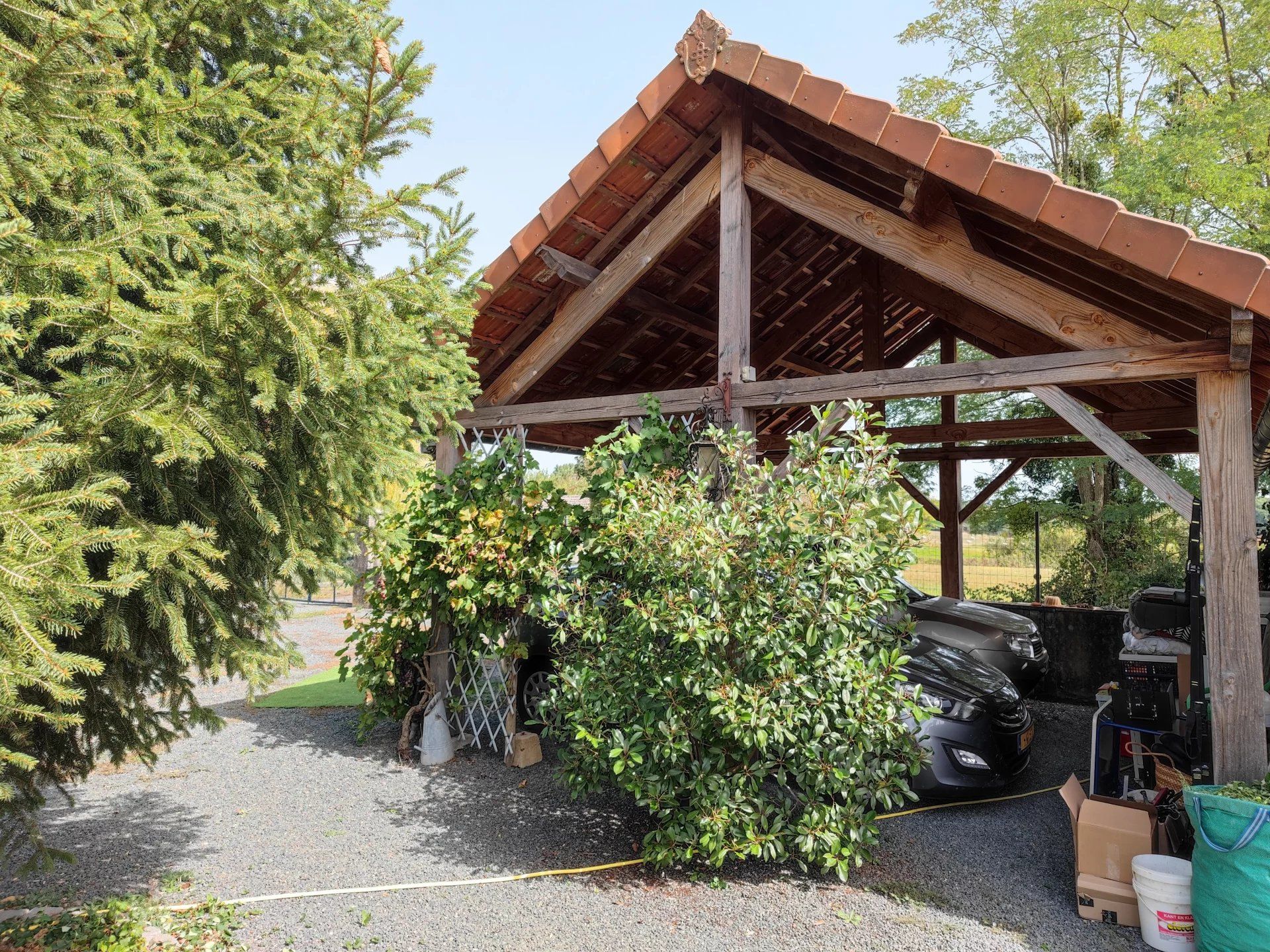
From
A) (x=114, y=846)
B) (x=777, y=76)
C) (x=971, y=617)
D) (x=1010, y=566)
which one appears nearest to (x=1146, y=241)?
(x=777, y=76)

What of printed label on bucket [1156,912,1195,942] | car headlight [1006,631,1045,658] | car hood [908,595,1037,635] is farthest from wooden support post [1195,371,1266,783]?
car headlight [1006,631,1045,658]

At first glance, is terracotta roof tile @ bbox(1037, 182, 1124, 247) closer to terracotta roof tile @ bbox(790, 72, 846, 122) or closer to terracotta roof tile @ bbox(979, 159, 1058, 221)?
terracotta roof tile @ bbox(979, 159, 1058, 221)

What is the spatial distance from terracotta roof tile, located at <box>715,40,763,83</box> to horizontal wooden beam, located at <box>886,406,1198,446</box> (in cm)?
414

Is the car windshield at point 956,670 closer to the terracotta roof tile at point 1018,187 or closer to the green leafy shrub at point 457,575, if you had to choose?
the green leafy shrub at point 457,575

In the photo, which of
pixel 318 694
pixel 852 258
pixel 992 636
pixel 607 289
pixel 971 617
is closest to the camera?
pixel 607 289

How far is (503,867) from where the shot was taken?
4.40 metres

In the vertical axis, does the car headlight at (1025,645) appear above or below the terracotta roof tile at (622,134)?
below

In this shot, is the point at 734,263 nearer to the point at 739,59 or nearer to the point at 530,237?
the point at 739,59

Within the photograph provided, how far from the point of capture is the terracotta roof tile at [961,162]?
13.7 ft

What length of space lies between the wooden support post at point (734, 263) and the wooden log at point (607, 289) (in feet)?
0.62

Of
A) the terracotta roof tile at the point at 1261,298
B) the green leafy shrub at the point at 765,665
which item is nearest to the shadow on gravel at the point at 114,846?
the green leafy shrub at the point at 765,665

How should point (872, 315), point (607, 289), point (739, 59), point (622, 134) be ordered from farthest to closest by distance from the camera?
point (872, 315) < point (607, 289) < point (622, 134) < point (739, 59)

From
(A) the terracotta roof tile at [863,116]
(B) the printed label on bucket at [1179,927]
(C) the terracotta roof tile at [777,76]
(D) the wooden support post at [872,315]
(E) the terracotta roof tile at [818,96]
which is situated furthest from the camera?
(D) the wooden support post at [872,315]

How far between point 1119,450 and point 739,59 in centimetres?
327
